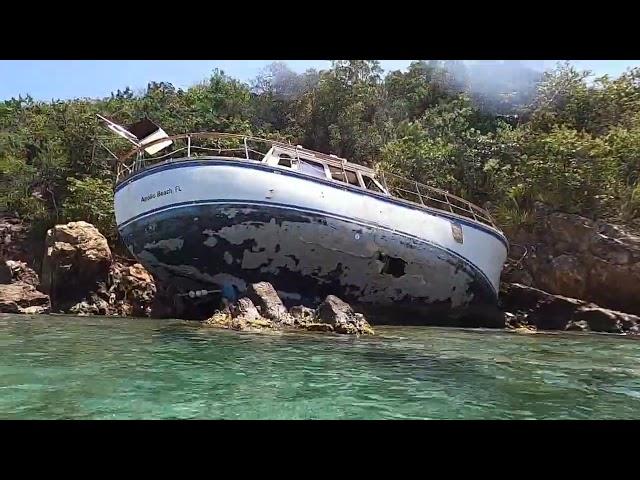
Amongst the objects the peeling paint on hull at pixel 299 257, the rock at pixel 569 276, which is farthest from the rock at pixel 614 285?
the peeling paint on hull at pixel 299 257

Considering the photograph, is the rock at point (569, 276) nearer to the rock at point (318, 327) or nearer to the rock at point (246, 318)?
the rock at point (318, 327)

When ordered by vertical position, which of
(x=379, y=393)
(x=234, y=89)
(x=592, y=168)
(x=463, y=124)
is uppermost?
(x=234, y=89)

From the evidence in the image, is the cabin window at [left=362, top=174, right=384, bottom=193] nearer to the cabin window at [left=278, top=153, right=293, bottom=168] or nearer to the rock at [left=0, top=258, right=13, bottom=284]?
the cabin window at [left=278, top=153, right=293, bottom=168]

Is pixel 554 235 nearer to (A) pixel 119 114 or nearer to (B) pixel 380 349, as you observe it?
(B) pixel 380 349

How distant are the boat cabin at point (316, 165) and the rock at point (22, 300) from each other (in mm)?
6751

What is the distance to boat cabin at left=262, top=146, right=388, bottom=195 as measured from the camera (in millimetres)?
11703

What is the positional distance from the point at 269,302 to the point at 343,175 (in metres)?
2.87

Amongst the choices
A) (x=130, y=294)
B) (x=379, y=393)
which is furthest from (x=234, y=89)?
(x=379, y=393)

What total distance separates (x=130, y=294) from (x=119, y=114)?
37.2 feet

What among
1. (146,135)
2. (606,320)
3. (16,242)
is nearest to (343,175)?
(146,135)

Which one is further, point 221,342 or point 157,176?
point 157,176

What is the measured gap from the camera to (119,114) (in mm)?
24016

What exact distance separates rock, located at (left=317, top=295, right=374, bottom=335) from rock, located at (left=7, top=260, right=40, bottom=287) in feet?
30.4

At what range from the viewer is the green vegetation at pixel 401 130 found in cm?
1622
